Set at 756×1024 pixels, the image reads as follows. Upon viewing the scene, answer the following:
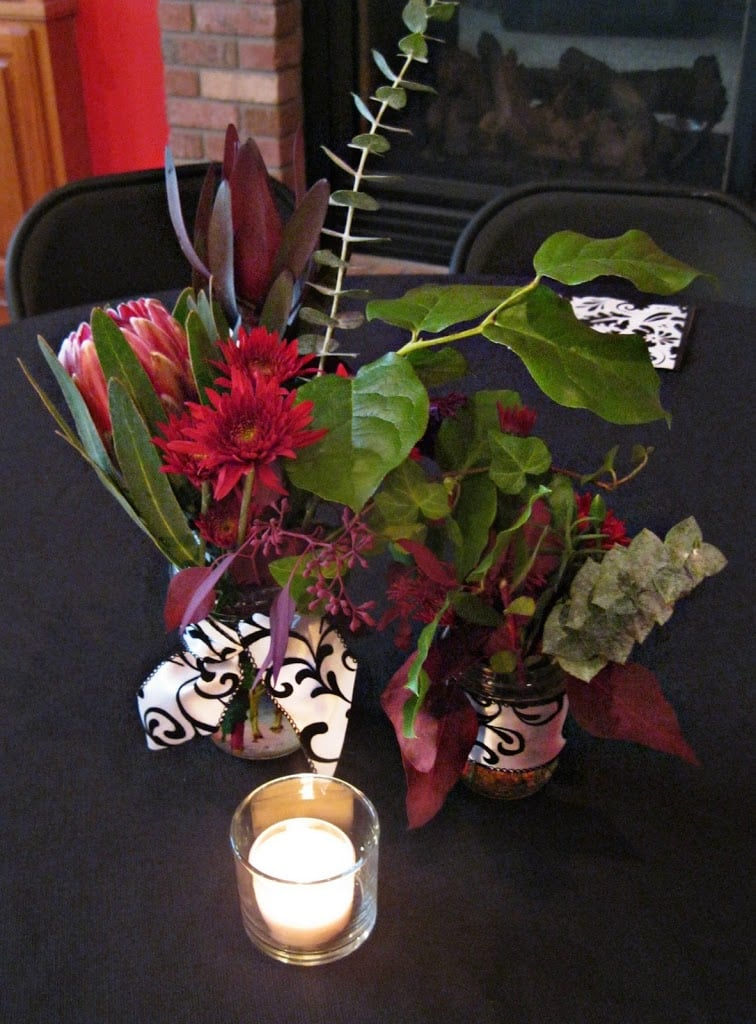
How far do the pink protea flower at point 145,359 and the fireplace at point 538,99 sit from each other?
1698 mm

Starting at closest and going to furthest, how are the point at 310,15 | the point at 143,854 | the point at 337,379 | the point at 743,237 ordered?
1. the point at 337,379
2. the point at 143,854
3. the point at 743,237
4. the point at 310,15

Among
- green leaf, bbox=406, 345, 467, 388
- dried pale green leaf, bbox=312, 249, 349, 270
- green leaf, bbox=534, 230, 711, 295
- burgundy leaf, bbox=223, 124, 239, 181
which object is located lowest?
green leaf, bbox=406, 345, 467, 388

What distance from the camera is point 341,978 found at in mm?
542

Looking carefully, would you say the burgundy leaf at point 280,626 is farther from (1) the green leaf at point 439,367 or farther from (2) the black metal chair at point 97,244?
(2) the black metal chair at point 97,244

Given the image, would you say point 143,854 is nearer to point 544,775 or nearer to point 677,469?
point 544,775

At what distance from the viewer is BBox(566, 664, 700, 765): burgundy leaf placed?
0.56m

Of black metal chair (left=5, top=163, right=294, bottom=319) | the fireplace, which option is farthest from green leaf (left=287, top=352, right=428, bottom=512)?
the fireplace

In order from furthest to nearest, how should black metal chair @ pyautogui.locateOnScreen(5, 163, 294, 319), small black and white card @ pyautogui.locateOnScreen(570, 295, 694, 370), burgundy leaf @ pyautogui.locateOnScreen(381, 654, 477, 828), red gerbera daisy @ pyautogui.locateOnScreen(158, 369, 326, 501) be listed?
black metal chair @ pyautogui.locateOnScreen(5, 163, 294, 319) → small black and white card @ pyautogui.locateOnScreen(570, 295, 694, 370) → burgundy leaf @ pyautogui.locateOnScreen(381, 654, 477, 828) → red gerbera daisy @ pyautogui.locateOnScreen(158, 369, 326, 501)

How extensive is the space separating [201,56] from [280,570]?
2.12 m

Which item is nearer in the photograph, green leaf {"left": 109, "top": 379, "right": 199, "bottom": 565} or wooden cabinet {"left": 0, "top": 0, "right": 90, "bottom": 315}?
green leaf {"left": 109, "top": 379, "right": 199, "bottom": 565}

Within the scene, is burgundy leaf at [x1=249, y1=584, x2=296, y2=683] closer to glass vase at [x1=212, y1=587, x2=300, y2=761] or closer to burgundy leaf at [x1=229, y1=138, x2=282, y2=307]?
glass vase at [x1=212, y1=587, x2=300, y2=761]

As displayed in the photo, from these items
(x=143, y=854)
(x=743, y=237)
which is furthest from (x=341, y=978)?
(x=743, y=237)

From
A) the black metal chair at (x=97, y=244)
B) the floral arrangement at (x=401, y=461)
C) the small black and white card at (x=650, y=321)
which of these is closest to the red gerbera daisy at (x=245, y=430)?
the floral arrangement at (x=401, y=461)

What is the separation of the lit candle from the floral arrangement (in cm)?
5
